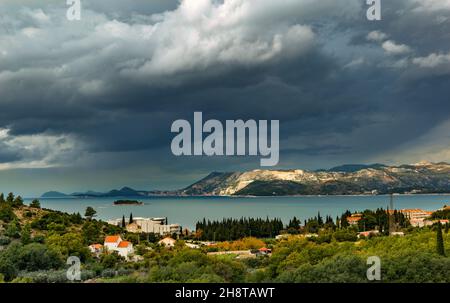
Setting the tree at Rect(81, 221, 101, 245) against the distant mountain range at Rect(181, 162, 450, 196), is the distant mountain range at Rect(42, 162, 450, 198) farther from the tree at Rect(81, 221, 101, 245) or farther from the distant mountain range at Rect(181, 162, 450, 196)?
the tree at Rect(81, 221, 101, 245)

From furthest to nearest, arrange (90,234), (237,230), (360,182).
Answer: (360,182), (237,230), (90,234)

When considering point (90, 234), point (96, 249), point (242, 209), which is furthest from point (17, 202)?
point (242, 209)

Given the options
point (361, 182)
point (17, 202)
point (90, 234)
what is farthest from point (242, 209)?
point (361, 182)

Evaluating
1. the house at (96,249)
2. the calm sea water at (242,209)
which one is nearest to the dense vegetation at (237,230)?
the house at (96,249)

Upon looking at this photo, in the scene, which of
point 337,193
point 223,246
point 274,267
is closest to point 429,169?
point 337,193

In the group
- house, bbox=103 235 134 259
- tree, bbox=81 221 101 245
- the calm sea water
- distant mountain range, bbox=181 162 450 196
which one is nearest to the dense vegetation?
tree, bbox=81 221 101 245

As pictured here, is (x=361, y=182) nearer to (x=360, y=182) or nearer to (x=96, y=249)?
(x=360, y=182)

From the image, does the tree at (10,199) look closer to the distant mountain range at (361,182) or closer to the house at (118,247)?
the house at (118,247)

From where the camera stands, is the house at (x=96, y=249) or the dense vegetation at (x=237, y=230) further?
the dense vegetation at (x=237, y=230)

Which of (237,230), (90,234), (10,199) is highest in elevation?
(10,199)

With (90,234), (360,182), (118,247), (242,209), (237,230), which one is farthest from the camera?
(360,182)

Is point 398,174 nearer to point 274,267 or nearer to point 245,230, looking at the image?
point 245,230

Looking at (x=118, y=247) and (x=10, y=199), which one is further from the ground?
(x=10, y=199)

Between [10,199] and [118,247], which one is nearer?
[118,247]
